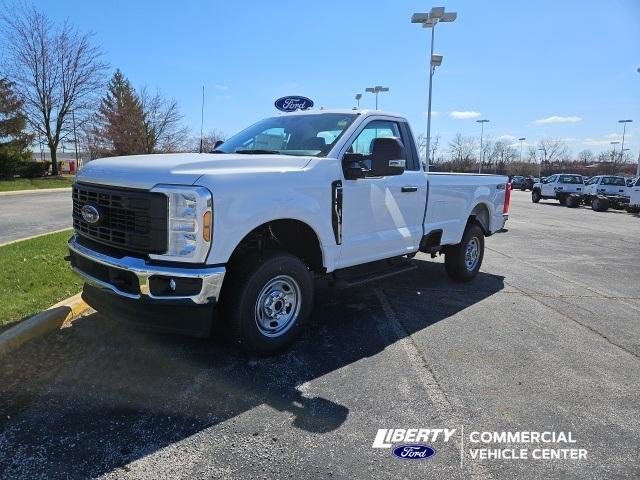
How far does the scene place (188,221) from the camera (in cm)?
339

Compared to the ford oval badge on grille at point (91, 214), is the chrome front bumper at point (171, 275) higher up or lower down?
lower down

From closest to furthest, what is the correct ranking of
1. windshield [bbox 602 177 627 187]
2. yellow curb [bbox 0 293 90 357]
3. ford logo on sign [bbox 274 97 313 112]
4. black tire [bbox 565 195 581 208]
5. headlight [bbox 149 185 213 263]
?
1. headlight [bbox 149 185 213 263]
2. yellow curb [bbox 0 293 90 357]
3. ford logo on sign [bbox 274 97 313 112]
4. windshield [bbox 602 177 627 187]
5. black tire [bbox 565 195 581 208]

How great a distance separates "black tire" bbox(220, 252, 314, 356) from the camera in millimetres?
3793

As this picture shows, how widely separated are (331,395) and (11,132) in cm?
3714

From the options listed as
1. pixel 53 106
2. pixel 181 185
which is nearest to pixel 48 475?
pixel 181 185

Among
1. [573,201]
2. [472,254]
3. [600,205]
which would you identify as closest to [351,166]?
[472,254]

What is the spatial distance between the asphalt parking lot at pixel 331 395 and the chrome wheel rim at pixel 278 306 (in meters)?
0.27

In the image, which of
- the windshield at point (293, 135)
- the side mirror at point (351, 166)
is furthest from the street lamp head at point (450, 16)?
the side mirror at point (351, 166)

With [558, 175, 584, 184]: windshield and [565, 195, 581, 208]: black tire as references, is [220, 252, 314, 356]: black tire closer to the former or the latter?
[565, 195, 581, 208]: black tire

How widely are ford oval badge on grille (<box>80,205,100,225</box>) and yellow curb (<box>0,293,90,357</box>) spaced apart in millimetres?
1130

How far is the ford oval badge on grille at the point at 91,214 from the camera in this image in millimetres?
3828

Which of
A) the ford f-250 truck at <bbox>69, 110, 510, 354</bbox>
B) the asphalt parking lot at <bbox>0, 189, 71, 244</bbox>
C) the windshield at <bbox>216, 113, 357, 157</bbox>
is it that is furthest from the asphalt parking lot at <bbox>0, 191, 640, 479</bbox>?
the asphalt parking lot at <bbox>0, 189, 71, 244</bbox>

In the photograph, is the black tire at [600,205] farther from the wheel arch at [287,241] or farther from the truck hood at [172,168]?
the truck hood at [172,168]

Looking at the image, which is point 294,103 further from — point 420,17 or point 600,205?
point 600,205
